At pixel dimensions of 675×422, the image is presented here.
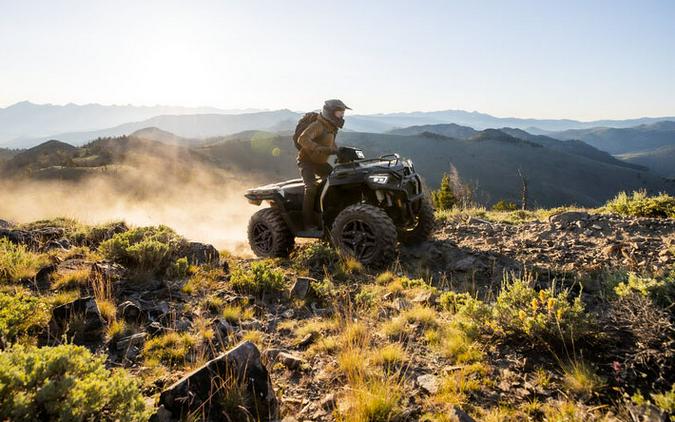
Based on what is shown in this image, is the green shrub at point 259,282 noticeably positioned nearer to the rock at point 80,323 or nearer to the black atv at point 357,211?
the black atv at point 357,211

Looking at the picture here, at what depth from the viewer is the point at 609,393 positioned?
2902 millimetres

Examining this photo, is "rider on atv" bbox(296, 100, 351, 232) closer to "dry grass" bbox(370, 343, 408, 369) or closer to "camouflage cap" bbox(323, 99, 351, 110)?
"camouflage cap" bbox(323, 99, 351, 110)

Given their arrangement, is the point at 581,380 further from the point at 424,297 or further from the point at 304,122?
the point at 304,122

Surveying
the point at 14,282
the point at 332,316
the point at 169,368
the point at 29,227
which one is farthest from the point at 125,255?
the point at 29,227

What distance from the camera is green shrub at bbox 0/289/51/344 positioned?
388cm

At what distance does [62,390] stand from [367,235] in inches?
218

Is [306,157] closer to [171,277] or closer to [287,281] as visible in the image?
[287,281]

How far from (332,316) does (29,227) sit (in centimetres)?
997

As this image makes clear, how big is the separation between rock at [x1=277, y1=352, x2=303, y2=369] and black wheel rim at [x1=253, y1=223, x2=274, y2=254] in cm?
507

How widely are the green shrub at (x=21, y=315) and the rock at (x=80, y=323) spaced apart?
137 mm

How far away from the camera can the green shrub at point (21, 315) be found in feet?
12.7

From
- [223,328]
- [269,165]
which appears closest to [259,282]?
[223,328]

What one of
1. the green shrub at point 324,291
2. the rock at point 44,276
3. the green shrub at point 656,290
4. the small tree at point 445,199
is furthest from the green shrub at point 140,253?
the small tree at point 445,199

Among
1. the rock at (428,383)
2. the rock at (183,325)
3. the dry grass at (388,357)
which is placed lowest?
the rock at (183,325)
